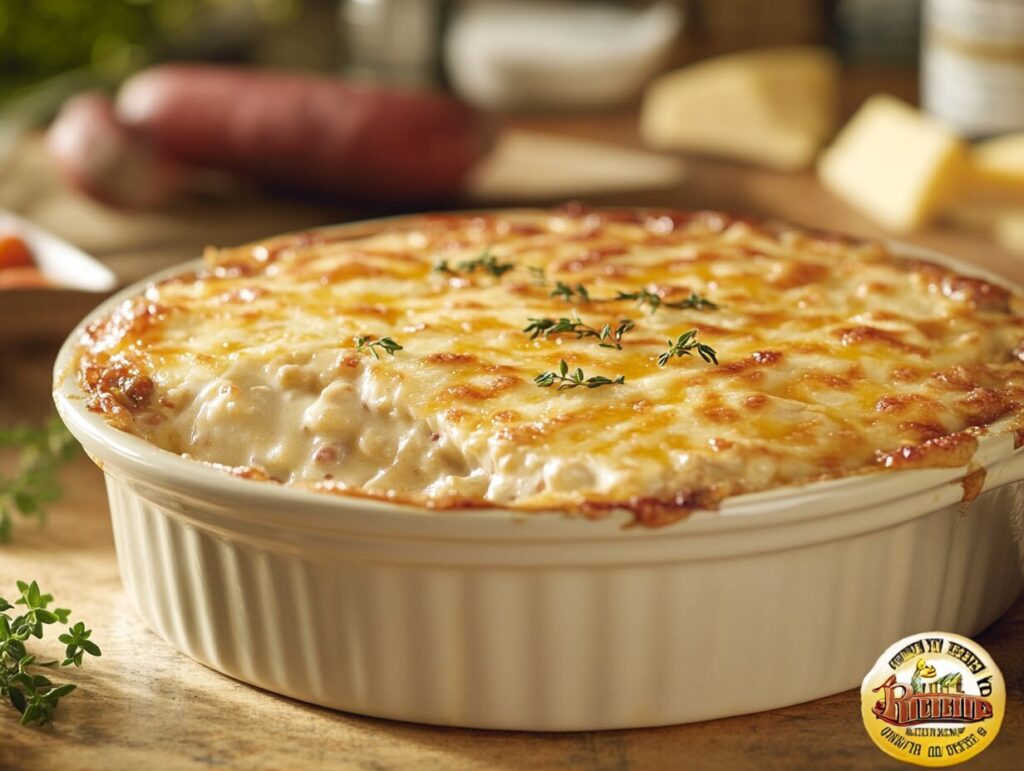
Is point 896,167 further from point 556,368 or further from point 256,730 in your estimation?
point 256,730

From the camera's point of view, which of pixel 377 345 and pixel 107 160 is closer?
pixel 377 345

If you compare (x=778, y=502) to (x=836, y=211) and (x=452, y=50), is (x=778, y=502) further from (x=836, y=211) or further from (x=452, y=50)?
(x=452, y=50)

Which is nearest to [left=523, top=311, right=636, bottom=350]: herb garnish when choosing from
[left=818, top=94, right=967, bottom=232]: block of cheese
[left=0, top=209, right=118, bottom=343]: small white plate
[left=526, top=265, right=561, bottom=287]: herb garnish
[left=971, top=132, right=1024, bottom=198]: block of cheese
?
[left=526, top=265, right=561, bottom=287]: herb garnish

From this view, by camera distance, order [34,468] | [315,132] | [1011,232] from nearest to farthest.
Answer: [34,468], [1011,232], [315,132]

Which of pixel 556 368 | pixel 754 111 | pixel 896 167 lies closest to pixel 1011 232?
pixel 896 167

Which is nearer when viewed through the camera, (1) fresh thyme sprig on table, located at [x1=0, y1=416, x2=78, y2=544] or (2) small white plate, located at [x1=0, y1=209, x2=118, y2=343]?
(1) fresh thyme sprig on table, located at [x1=0, y1=416, x2=78, y2=544]

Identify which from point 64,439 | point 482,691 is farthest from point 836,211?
point 482,691

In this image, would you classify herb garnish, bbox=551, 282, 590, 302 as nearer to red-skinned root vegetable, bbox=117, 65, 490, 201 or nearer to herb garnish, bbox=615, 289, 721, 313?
herb garnish, bbox=615, 289, 721, 313
